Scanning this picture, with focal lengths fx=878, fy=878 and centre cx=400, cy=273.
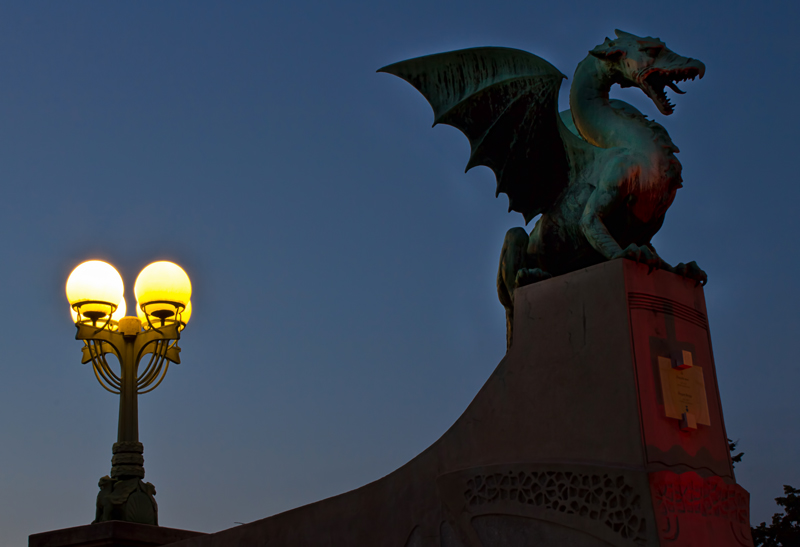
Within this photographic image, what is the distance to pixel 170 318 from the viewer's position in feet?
25.8

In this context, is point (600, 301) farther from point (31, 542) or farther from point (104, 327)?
point (31, 542)

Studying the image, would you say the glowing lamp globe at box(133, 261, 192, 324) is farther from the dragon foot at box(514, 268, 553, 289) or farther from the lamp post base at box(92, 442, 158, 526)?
the dragon foot at box(514, 268, 553, 289)

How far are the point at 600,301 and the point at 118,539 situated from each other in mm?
4281

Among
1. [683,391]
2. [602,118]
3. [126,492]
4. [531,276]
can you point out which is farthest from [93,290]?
[683,391]

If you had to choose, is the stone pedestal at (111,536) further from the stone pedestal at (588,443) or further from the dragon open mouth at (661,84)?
the dragon open mouth at (661,84)

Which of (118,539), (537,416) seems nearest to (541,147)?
(537,416)

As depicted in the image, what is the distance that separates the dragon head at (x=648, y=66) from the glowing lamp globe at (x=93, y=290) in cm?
459

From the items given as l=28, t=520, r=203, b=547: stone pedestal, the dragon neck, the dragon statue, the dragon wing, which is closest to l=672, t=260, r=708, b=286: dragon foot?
the dragon statue

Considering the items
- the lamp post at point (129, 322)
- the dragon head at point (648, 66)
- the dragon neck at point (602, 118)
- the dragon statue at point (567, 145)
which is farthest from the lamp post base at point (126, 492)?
the dragon head at point (648, 66)

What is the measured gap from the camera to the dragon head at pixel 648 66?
17.9 ft

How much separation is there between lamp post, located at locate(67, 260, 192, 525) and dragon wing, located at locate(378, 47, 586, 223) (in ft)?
10.1

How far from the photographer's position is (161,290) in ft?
25.4

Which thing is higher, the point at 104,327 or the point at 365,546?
the point at 104,327

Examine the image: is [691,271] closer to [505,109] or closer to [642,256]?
[642,256]
